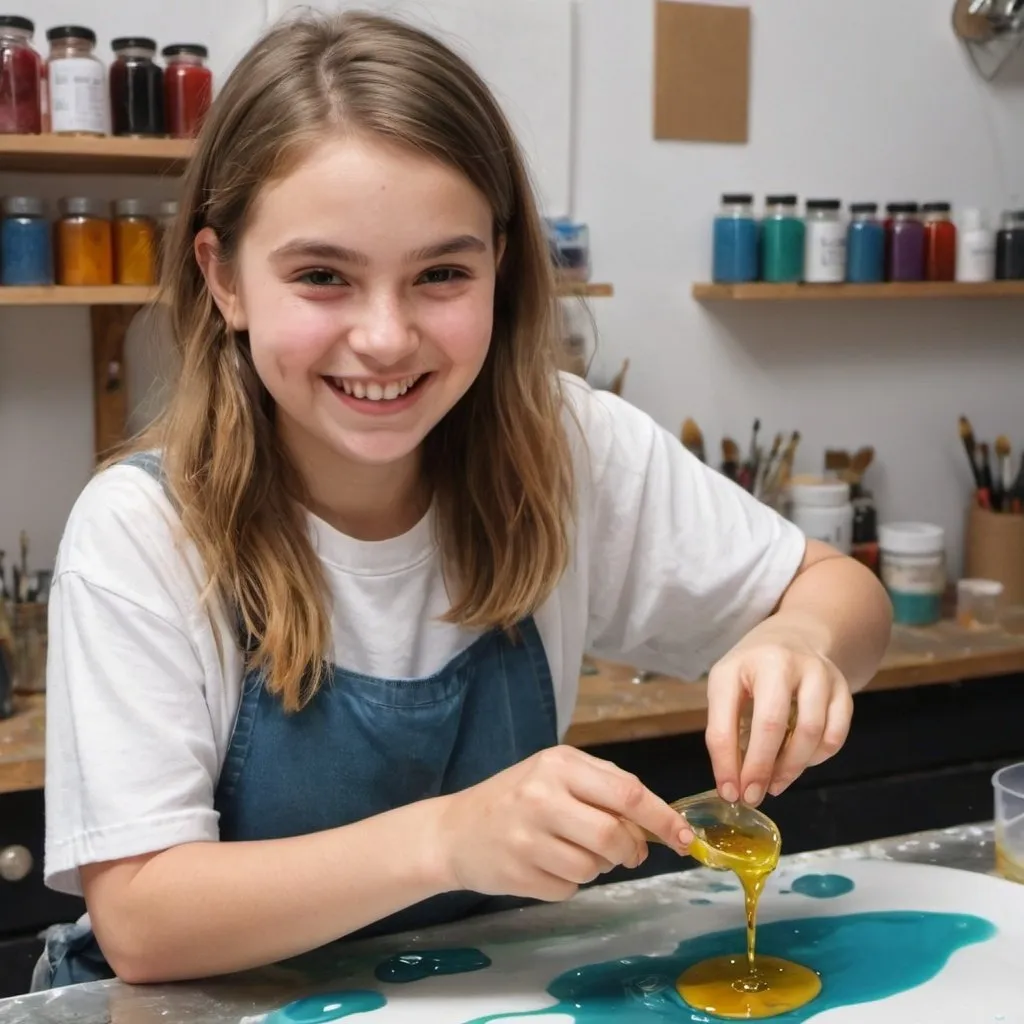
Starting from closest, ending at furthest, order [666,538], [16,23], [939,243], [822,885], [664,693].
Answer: [822,885] < [666,538] < [16,23] < [664,693] < [939,243]

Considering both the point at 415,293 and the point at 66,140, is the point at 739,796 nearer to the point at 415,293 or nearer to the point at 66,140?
the point at 415,293

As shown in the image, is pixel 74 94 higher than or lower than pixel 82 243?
higher

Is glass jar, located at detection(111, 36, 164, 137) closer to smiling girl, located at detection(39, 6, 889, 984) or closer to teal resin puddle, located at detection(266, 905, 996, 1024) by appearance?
smiling girl, located at detection(39, 6, 889, 984)

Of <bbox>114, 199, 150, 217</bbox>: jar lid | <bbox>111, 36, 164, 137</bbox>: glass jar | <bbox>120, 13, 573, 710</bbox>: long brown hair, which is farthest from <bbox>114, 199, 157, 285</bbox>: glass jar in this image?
<bbox>120, 13, 573, 710</bbox>: long brown hair

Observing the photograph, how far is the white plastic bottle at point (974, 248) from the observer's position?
231cm

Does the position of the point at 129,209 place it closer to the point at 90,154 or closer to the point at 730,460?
the point at 90,154

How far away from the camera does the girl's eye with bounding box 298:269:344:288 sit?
94 centimetres

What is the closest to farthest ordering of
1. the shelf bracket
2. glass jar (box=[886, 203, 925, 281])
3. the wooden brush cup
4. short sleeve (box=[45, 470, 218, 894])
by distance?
1. short sleeve (box=[45, 470, 218, 894])
2. the shelf bracket
3. glass jar (box=[886, 203, 925, 281])
4. the wooden brush cup

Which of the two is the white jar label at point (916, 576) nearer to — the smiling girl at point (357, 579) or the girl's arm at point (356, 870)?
the smiling girl at point (357, 579)

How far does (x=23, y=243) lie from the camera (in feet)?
5.61

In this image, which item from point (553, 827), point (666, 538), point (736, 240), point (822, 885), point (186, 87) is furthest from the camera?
point (736, 240)

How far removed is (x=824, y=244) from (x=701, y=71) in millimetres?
350

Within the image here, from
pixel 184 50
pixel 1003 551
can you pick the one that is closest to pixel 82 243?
pixel 184 50

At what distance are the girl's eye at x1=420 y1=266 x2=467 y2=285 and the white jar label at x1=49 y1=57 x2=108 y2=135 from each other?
3.01 ft
